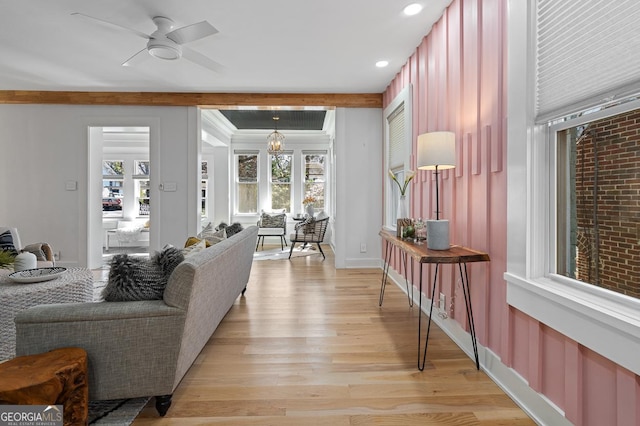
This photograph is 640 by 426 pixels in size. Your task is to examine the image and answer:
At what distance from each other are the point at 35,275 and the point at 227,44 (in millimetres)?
2781

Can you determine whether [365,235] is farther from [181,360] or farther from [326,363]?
[181,360]

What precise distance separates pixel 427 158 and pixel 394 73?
2466mm

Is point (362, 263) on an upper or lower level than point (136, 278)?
lower

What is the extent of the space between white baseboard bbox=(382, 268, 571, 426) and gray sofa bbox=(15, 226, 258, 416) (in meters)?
1.86

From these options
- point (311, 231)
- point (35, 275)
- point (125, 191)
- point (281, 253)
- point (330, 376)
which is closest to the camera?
point (330, 376)

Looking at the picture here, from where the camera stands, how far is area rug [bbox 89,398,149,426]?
1602 mm

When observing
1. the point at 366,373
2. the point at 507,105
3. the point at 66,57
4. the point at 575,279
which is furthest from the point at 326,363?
the point at 66,57

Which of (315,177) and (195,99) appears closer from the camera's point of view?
(195,99)

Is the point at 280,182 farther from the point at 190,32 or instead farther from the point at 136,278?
the point at 136,278

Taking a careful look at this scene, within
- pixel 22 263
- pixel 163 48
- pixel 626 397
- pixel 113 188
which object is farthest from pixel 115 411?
pixel 113 188

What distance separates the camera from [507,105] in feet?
6.27

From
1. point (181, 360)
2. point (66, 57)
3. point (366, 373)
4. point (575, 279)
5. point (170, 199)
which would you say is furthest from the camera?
point (170, 199)

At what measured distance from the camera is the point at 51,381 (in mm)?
1298

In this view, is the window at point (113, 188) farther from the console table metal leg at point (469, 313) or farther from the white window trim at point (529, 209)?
the white window trim at point (529, 209)
